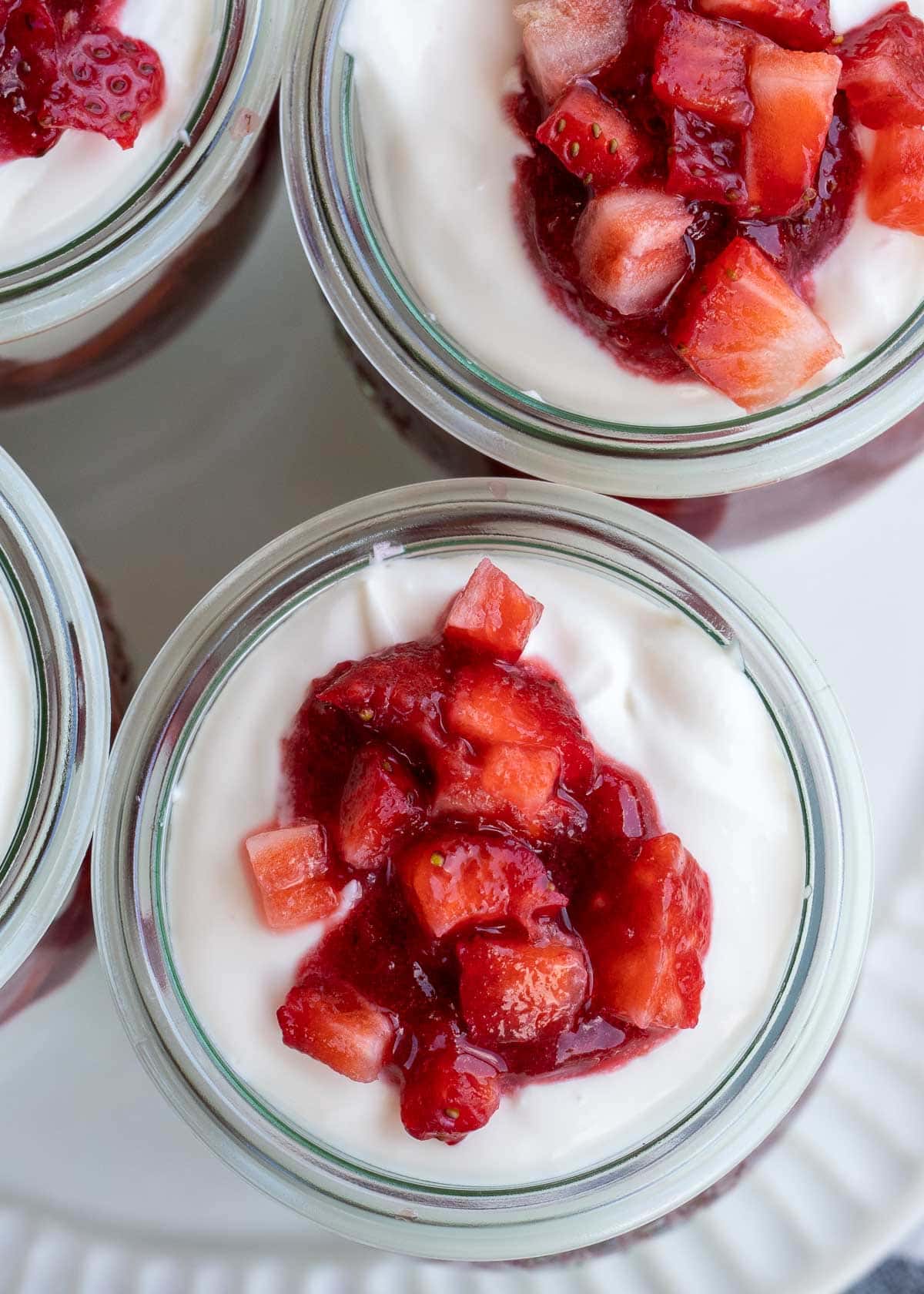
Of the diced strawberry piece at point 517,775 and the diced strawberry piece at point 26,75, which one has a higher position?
the diced strawberry piece at point 26,75

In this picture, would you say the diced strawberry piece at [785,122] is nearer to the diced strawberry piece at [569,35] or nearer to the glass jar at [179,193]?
the diced strawberry piece at [569,35]

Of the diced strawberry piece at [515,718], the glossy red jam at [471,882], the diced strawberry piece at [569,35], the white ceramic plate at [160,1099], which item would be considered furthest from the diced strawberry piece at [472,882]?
the diced strawberry piece at [569,35]

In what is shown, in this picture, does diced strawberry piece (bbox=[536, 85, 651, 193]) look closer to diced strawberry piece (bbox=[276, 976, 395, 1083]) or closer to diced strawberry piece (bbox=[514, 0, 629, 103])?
diced strawberry piece (bbox=[514, 0, 629, 103])

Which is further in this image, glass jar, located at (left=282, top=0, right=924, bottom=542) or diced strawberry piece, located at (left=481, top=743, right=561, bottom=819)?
glass jar, located at (left=282, top=0, right=924, bottom=542)

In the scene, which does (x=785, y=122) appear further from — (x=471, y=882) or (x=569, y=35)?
(x=471, y=882)

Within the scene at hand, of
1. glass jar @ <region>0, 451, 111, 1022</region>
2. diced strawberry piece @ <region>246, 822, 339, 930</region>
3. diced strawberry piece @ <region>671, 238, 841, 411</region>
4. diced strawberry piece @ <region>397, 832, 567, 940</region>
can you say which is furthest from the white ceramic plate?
diced strawberry piece @ <region>397, 832, 567, 940</region>

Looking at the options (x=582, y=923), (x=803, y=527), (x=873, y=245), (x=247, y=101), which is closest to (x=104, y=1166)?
(x=582, y=923)
